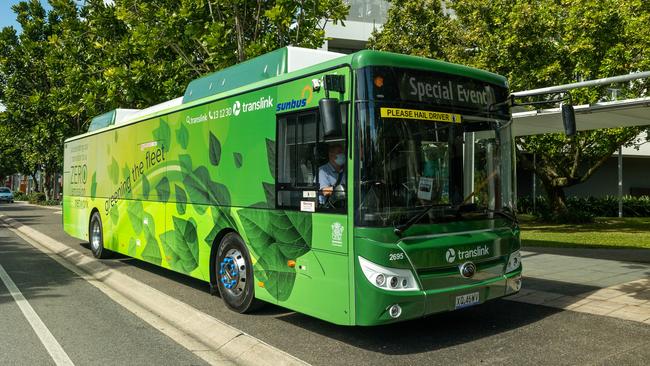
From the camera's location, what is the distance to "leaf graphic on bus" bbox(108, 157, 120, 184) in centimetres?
1067

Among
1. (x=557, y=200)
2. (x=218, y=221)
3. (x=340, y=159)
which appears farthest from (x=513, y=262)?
(x=557, y=200)

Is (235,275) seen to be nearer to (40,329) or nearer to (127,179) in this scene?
(40,329)

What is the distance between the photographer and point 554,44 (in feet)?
62.0

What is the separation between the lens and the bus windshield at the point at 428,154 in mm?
4996

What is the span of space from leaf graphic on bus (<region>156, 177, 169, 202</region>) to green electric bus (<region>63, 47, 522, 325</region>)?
2.93 feet

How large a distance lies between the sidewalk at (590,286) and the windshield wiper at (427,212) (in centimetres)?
247

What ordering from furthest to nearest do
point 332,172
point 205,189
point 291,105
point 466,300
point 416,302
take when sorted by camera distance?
1. point 205,189
2. point 291,105
3. point 466,300
4. point 332,172
5. point 416,302

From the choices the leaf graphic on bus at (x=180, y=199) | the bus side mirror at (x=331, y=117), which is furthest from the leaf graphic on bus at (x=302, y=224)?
the leaf graphic on bus at (x=180, y=199)

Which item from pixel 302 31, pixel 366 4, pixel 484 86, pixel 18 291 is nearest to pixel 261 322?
pixel 484 86

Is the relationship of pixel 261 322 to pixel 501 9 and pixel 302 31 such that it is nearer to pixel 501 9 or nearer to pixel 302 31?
pixel 302 31

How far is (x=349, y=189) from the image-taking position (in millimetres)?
5051

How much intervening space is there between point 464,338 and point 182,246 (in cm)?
446

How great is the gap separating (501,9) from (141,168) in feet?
49.6

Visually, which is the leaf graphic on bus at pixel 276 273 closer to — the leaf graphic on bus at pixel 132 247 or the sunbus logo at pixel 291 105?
the sunbus logo at pixel 291 105
